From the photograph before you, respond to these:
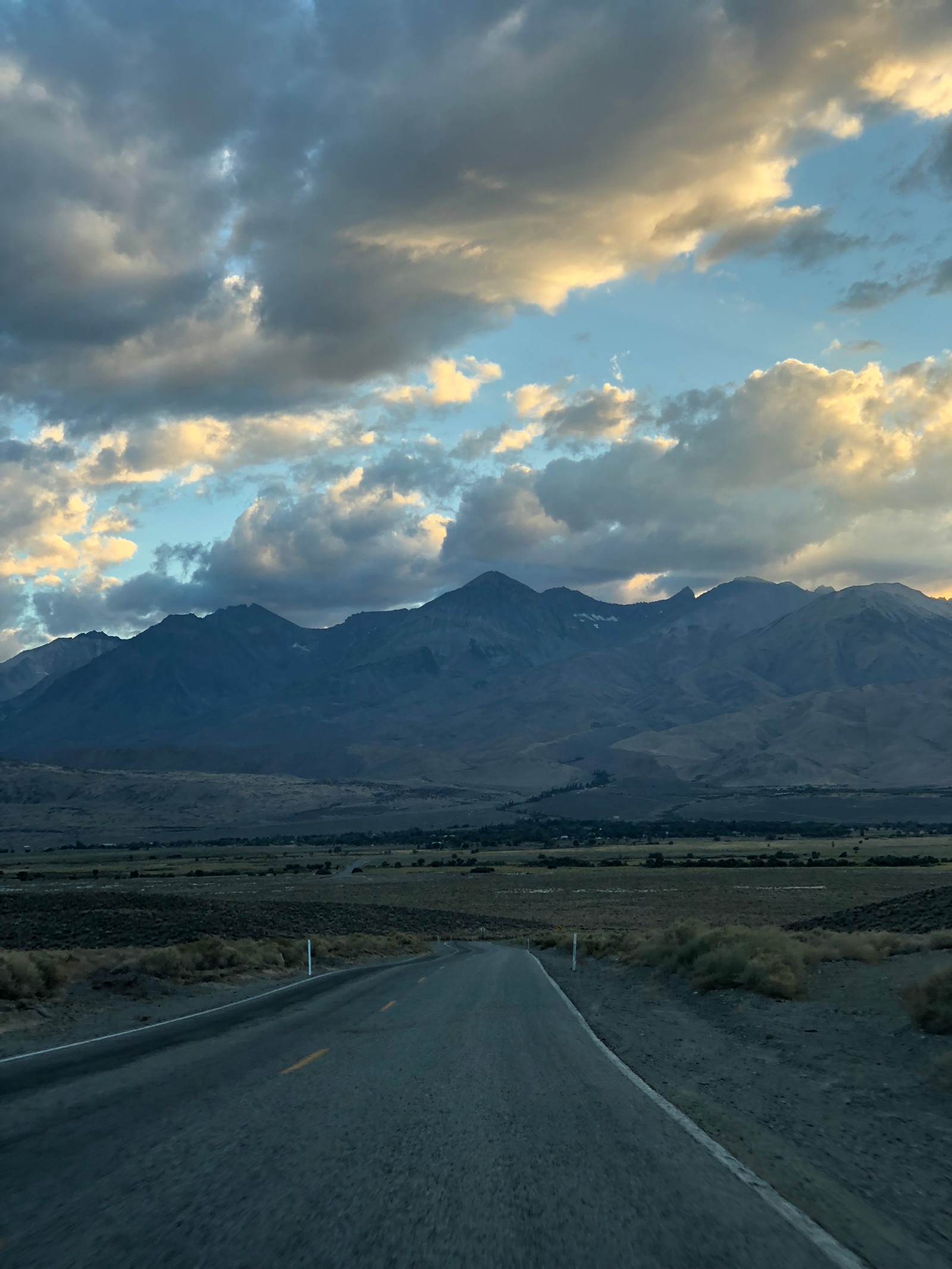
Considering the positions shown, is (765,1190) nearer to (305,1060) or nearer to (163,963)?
(305,1060)

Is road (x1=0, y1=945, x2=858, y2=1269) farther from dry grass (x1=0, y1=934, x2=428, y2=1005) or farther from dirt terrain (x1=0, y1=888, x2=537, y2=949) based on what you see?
dirt terrain (x1=0, y1=888, x2=537, y2=949)

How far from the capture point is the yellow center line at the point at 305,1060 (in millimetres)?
11283

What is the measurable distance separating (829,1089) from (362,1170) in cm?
665

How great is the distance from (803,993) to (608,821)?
18105 centimetres

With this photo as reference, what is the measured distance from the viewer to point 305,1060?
39.5 feet

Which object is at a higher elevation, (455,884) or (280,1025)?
(280,1025)

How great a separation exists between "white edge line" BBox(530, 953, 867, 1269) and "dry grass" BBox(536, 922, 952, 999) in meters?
8.94

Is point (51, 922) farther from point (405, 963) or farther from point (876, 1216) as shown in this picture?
point (876, 1216)

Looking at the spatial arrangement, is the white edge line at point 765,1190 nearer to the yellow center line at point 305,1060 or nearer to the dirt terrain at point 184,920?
the yellow center line at point 305,1060

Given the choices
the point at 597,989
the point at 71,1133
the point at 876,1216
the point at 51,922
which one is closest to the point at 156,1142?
the point at 71,1133

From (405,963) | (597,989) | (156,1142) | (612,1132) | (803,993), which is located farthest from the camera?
(405,963)

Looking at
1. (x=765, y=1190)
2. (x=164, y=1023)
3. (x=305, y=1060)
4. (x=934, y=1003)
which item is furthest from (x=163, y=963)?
(x=765, y=1190)

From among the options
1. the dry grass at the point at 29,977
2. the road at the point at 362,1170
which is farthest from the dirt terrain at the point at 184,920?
the road at the point at 362,1170

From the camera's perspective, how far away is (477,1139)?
8.15 metres
